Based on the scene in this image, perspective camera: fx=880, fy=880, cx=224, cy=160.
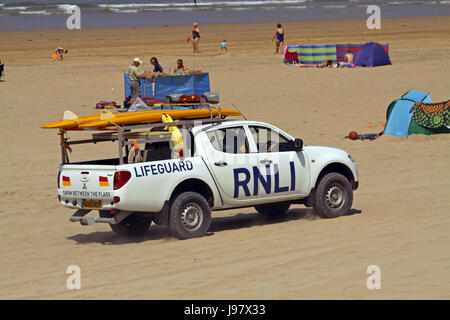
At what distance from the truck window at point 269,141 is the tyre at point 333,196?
2.55 feet

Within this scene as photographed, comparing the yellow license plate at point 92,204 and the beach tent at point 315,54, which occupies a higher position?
the beach tent at point 315,54

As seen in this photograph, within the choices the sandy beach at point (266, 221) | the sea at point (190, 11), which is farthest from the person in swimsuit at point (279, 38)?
the sea at point (190, 11)

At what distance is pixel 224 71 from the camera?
3719cm

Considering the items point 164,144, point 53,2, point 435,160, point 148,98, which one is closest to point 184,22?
point 53,2

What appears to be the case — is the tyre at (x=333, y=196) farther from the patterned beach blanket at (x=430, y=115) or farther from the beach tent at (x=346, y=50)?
the beach tent at (x=346, y=50)

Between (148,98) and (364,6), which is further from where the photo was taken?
(364,6)

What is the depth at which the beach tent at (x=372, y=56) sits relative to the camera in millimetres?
37062

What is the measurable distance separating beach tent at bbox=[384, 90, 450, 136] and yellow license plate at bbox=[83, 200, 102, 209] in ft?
39.0

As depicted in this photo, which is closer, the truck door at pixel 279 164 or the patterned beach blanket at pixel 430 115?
the truck door at pixel 279 164

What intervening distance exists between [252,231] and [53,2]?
106030 millimetres

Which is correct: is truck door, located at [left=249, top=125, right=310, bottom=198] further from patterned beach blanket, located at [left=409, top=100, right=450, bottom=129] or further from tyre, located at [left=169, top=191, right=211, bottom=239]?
patterned beach blanket, located at [left=409, top=100, right=450, bottom=129]

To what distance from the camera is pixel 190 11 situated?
10256 cm

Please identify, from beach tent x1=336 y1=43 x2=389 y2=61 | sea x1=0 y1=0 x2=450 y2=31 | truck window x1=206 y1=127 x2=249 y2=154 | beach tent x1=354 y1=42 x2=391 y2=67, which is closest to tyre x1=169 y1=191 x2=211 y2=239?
truck window x1=206 y1=127 x2=249 y2=154
